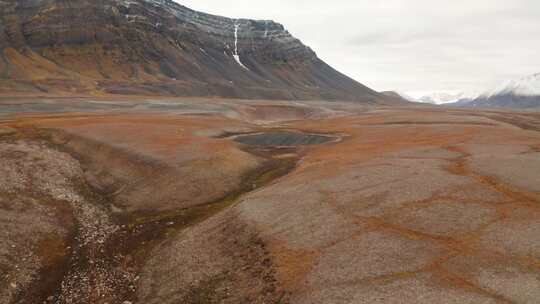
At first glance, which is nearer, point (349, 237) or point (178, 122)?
point (349, 237)

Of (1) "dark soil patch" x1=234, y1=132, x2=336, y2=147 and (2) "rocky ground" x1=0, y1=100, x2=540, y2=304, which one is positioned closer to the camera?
(2) "rocky ground" x1=0, y1=100, x2=540, y2=304

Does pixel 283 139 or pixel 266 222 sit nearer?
pixel 266 222

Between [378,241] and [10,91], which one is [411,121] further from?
[10,91]

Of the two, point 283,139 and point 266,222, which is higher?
point 283,139

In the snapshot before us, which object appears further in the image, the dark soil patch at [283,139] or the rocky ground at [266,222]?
the dark soil patch at [283,139]

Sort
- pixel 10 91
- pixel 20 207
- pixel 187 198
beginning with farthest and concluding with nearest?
pixel 10 91, pixel 187 198, pixel 20 207

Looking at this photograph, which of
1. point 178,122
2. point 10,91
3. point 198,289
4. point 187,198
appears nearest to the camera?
point 198,289

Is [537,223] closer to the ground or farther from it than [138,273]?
farther from it

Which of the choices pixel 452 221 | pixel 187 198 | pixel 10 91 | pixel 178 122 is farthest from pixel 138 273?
pixel 10 91
